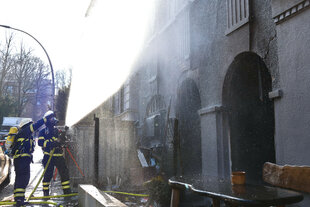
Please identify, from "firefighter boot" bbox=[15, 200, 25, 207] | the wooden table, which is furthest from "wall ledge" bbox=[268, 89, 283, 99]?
"firefighter boot" bbox=[15, 200, 25, 207]

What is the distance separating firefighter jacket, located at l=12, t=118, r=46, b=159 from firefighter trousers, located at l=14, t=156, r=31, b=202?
11cm

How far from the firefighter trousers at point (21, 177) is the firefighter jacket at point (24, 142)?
0.11 meters

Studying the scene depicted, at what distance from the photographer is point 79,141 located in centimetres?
845

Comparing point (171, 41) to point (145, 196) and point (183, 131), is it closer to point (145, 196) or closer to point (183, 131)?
point (183, 131)

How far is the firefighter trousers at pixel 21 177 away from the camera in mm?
6210

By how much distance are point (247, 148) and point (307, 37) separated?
8.86 ft

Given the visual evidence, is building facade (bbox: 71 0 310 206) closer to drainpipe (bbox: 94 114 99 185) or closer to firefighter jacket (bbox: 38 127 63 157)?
drainpipe (bbox: 94 114 99 185)

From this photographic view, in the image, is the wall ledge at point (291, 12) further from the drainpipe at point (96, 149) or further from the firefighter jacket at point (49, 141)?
the firefighter jacket at point (49, 141)

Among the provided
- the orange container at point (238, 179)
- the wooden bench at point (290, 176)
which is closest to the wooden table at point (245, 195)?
the orange container at point (238, 179)

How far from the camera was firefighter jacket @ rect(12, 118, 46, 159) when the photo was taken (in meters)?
6.64

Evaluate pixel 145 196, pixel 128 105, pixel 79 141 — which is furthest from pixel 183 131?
pixel 128 105

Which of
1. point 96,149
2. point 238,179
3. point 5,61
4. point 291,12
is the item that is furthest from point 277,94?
point 5,61

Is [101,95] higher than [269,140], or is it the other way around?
[101,95]

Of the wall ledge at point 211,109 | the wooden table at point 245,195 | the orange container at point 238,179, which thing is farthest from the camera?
the wall ledge at point 211,109
